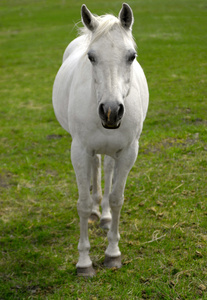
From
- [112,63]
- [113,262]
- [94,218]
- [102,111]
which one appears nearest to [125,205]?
[94,218]

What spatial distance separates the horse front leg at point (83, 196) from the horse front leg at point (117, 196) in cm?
22

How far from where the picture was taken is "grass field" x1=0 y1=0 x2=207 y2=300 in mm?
3482

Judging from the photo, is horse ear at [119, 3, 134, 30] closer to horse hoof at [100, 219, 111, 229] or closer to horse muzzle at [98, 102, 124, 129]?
horse muzzle at [98, 102, 124, 129]

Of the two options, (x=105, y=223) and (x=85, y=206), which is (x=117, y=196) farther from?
(x=105, y=223)

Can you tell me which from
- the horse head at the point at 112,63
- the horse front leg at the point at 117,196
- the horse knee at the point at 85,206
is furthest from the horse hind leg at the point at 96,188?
the horse head at the point at 112,63

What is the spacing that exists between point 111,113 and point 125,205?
2514 millimetres

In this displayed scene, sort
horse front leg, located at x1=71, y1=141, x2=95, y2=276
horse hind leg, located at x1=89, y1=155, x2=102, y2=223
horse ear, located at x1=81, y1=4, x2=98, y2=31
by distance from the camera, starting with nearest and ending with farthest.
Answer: horse ear, located at x1=81, y1=4, x2=98, y2=31 < horse front leg, located at x1=71, y1=141, x2=95, y2=276 < horse hind leg, located at x1=89, y1=155, x2=102, y2=223

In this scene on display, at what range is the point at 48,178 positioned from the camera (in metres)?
5.75

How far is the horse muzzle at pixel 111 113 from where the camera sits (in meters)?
2.55

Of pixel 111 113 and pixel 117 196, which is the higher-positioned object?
pixel 111 113

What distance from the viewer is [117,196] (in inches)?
141

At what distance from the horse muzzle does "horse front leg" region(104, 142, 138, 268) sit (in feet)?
2.45

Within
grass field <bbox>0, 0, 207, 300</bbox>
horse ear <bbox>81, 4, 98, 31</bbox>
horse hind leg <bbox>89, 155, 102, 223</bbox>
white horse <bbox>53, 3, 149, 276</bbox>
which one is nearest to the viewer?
white horse <bbox>53, 3, 149, 276</bbox>

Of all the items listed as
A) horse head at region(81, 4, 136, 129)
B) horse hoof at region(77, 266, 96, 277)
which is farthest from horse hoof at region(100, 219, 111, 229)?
horse head at region(81, 4, 136, 129)
